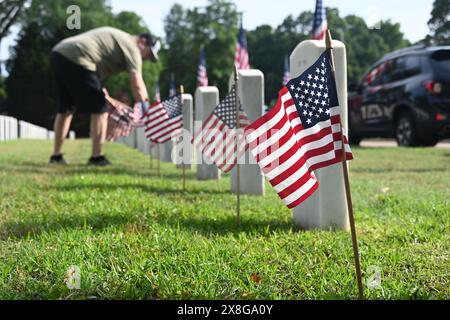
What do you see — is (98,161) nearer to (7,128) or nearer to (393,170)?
(393,170)

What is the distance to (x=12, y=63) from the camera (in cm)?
5269

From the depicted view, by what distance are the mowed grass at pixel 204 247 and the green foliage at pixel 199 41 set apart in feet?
184

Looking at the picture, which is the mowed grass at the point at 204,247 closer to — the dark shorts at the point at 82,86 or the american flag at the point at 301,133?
the american flag at the point at 301,133

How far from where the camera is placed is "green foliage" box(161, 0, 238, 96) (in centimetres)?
6147

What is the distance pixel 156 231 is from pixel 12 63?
53565mm

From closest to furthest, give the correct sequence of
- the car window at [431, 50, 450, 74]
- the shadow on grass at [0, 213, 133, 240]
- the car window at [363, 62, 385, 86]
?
the shadow on grass at [0, 213, 133, 240], the car window at [431, 50, 450, 74], the car window at [363, 62, 385, 86]

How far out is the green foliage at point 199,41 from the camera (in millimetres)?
61469

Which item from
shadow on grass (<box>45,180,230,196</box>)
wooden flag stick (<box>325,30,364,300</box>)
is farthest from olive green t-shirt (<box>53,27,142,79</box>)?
wooden flag stick (<box>325,30,364,300</box>)

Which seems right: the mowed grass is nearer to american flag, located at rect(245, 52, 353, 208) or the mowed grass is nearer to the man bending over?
american flag, located at rect(245, 52, 353, 208)

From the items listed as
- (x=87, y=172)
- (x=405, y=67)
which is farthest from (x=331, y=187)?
(x=405, y=67)

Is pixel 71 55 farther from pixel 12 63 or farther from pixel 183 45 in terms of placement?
pixel 183 45

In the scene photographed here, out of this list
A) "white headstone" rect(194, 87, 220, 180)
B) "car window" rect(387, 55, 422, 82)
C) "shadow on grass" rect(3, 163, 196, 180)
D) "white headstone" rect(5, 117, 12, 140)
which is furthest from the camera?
"white headstone" rect(5, 117, 12, 140)

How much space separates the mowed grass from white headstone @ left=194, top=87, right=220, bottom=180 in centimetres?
160

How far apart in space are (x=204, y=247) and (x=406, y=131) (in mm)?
10449
